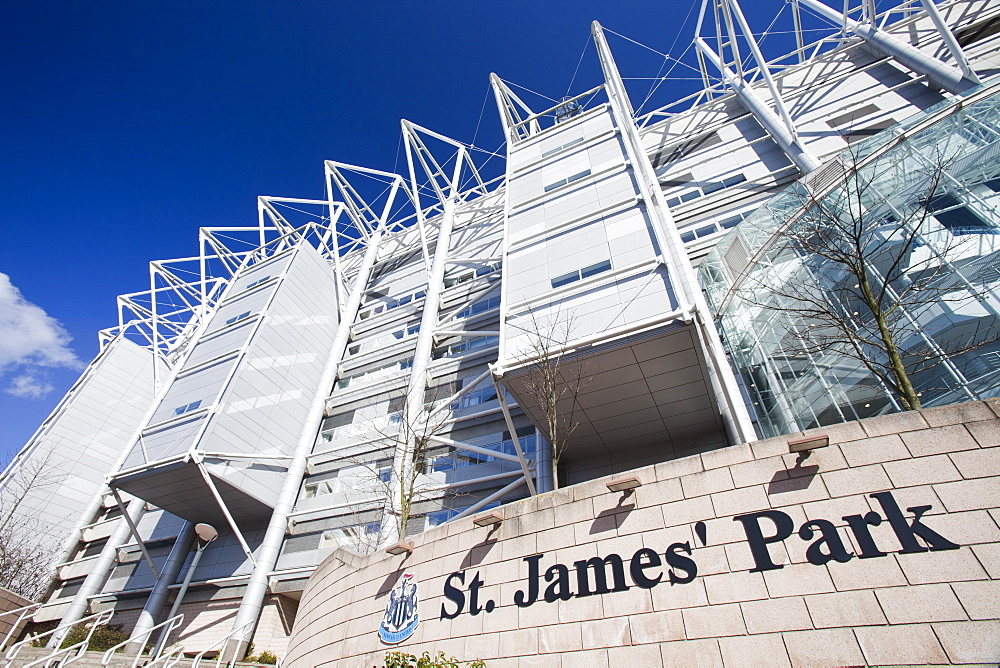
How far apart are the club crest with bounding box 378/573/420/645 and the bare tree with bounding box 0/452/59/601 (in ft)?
101

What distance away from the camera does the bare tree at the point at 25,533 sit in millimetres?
31031

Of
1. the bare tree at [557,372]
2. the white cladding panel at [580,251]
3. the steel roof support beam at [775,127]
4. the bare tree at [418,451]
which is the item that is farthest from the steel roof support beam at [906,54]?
the bare tree at [418,451]

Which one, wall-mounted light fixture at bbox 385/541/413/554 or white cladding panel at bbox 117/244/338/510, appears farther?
white cladding panel at bbox 117/244/338/510

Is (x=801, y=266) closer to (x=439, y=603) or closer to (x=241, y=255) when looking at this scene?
(x=439, y=603)

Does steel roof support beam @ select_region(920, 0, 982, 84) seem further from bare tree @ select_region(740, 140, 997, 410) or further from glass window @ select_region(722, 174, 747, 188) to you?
bare tree @ select_region(740, 140, 997, 410)

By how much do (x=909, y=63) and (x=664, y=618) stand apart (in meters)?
31.0

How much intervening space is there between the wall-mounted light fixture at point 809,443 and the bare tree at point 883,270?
1.59 meters

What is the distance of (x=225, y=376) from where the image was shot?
88.9 ft

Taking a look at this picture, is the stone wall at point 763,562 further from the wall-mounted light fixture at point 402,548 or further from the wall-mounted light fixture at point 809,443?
the wall-mounted light fixture at point 402,548

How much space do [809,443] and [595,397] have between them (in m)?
8.70

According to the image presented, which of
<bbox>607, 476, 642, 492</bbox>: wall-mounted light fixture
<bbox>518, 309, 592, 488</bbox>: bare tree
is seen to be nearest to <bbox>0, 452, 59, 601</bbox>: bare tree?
<bbox>518, 309, 592, 488</bbox>: bare tree

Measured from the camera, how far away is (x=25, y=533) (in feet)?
114

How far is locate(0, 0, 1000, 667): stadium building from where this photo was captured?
693 cm

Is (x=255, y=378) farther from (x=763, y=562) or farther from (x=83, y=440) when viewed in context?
(x=763, y=562)
